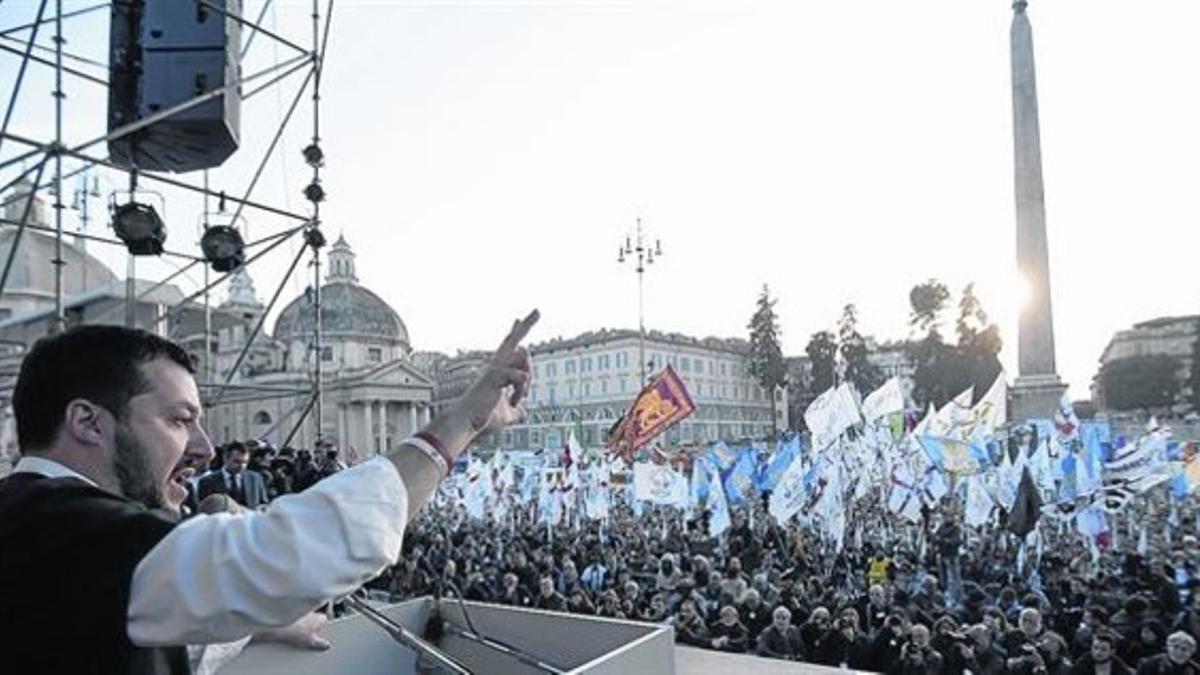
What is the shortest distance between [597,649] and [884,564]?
41.4 feet

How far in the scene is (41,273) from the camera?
30.9 metres

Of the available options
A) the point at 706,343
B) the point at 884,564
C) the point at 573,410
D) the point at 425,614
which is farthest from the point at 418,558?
the point at 706,343

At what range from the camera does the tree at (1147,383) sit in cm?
8081

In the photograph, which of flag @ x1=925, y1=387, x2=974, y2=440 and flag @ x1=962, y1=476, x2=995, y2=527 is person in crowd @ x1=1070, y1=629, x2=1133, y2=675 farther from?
flag @ x1=925, y1=387, x2=974, y2=440

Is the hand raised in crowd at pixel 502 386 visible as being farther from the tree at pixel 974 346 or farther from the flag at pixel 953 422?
the tree at pixel 974 346

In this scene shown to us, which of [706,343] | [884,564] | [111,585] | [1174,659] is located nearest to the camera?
[111,585]

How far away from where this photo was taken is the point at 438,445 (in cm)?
150

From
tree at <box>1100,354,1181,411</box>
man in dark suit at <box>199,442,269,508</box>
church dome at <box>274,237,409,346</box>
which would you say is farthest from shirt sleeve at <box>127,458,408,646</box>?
tree at <box>1100,354,1181,411</box>

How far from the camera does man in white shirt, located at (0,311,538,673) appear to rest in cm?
119

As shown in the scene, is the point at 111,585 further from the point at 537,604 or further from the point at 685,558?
the point at 685,558

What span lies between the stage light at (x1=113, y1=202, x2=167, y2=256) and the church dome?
71195mm

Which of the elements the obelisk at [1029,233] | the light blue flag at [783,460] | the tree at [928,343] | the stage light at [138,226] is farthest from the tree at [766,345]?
the stage light at [138,226]

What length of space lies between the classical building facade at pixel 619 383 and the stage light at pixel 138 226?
7719 cm

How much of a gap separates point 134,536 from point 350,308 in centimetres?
8304
